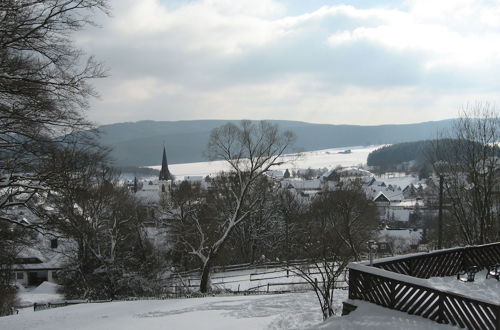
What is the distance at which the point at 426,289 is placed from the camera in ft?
28.3

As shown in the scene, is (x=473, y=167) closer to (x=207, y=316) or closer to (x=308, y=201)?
(x=207, y=316)

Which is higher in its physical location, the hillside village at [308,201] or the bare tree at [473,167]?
the bare tree at [473,167]

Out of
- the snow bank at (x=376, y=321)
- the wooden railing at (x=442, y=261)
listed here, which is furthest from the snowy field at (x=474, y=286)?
the snow bank at (x=376, y=321)

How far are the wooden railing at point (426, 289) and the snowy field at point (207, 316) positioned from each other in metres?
0.32

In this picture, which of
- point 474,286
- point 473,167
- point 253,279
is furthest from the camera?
point 253,279

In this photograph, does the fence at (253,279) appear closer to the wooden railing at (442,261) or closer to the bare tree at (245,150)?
the bare tree at (245,150)

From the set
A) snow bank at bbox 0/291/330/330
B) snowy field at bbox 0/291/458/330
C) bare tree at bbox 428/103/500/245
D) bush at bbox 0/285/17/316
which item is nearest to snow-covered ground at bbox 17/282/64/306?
bush at bbox 0/285/17/316

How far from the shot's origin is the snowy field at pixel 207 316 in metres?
9.66

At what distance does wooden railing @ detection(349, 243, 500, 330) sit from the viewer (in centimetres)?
784

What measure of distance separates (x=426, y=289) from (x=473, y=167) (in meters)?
13.8

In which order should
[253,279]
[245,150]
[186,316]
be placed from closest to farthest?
[186,316] < [253,279] < [245,150]

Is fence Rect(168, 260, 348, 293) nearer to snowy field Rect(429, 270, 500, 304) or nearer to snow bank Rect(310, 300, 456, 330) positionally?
snowy field Rect(429, 270, 500, 304)

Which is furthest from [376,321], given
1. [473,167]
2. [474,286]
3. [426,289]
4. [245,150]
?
[245,150]

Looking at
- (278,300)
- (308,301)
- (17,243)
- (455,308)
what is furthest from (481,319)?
(17,243)
